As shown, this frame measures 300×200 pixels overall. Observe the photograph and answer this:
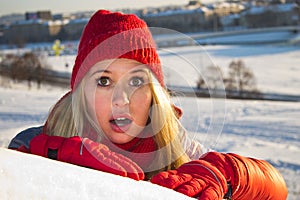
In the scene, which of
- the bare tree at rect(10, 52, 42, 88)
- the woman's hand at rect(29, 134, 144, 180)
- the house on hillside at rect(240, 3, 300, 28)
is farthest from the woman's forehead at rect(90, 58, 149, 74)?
the house on hillside at rect(240, 3, 300, 28)

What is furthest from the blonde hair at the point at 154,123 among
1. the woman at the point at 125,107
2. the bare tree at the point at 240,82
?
the bare tree at the point at 240,82

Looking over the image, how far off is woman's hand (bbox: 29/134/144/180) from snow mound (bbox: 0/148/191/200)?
8 cm

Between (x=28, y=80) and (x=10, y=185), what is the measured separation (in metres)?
14.6

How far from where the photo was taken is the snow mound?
29cm

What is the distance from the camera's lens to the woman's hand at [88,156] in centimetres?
45

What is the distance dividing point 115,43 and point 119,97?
98mm

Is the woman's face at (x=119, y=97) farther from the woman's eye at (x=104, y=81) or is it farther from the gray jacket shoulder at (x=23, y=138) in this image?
the gray jacket shoulder at (x=23, y=138)

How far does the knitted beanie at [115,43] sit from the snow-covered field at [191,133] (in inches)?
1.2

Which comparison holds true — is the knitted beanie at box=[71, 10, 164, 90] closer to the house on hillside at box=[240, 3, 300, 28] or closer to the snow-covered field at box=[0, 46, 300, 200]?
the snow-covered field at box=[0, 46, 300, 200]

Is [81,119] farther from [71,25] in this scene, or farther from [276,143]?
[71,25]

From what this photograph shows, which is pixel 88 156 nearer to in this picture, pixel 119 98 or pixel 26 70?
pixel 119 98

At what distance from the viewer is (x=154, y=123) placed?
0.74 metres

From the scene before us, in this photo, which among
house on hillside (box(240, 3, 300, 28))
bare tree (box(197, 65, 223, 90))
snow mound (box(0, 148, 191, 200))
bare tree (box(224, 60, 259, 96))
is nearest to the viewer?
snow mound (box(0, 148, 191, 200))

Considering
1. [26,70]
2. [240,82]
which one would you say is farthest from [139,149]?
[26,70]
